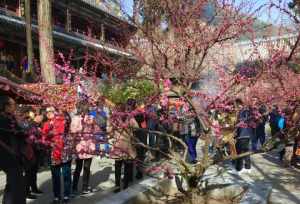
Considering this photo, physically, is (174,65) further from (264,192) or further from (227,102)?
(264,192)

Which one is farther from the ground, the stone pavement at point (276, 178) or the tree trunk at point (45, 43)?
the tree trunk at point (45, 43)

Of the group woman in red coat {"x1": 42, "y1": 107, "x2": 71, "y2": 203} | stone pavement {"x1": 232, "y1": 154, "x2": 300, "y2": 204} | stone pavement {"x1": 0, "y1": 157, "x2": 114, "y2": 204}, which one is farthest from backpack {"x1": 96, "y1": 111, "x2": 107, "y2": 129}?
stone pavement {"x1": 232, "y1": 154, "x2": 300, "y2": 204}

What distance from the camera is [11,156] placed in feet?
17.4

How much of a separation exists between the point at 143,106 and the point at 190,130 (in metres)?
6.23

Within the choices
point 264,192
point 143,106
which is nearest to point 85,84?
point 143,106

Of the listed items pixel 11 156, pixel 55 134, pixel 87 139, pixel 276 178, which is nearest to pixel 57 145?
pixel 55 134

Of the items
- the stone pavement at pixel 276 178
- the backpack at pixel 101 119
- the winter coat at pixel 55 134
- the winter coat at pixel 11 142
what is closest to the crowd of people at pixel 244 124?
the stone pavement at pixel 276 178

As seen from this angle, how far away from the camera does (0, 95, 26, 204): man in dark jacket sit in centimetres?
528

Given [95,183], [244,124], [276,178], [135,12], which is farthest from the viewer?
[276,178]

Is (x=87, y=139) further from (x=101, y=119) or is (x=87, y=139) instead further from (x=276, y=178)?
(x=276, y=178)

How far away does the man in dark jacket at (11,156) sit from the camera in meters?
5.28

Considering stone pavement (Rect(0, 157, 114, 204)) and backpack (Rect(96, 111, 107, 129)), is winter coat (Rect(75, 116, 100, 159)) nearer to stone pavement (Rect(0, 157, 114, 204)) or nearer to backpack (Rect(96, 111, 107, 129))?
backpack (Rect(96, 111, 107, 129))

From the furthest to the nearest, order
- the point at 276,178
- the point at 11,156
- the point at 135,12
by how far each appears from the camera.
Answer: the point at 276,178 → the point at 135,12 → the point at 11,156

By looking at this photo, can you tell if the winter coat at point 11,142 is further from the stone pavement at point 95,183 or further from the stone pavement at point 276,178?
the stone pavement at point 276,178
